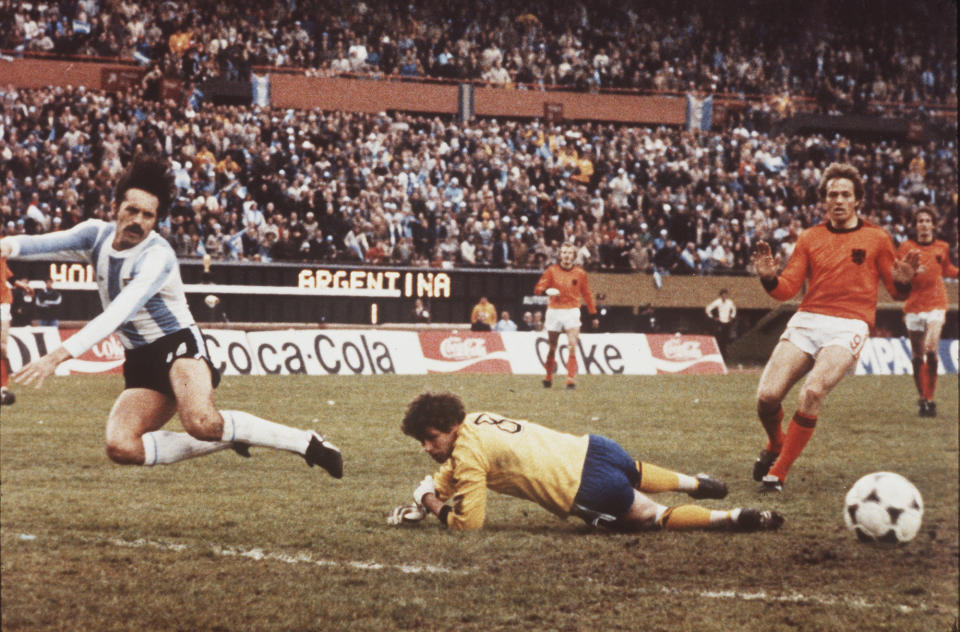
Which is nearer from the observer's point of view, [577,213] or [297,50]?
[297,50]

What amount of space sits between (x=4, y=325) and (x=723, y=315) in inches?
130

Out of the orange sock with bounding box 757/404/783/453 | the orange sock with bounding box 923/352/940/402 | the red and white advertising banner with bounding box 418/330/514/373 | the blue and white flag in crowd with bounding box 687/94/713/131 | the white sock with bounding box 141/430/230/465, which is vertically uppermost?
the blue and white flag in crowd with bounding box 687/94/713/131

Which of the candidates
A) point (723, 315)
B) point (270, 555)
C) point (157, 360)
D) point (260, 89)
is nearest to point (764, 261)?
point (723, 315)

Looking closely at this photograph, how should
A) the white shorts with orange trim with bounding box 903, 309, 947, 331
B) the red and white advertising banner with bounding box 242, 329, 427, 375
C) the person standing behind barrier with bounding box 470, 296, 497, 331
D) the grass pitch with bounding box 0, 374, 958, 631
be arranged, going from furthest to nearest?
the white shorts with orange trim with bounding box 903, 309, 947, 331 < the person standing behind barrier with bounding box 470, 296, 497, 331 < the red and white advertising banner with bounding box 242, 329, 427, 375 < the grass pitch with bounding box 0, 374, 958, 631

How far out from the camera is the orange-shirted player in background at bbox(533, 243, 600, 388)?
4215mm

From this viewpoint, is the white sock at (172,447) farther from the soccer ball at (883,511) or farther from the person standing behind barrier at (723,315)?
the soccer ball at (883,511)

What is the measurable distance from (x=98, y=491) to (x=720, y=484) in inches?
99.2

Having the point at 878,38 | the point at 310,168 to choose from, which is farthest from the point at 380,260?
the point at 878,38

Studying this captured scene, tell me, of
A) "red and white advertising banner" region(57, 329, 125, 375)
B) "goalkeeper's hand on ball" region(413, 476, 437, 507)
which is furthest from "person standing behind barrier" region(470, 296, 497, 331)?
"red and white advertising banner" region(57, 329, 125, 375)

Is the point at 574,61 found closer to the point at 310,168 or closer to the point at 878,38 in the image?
the point at 310,168

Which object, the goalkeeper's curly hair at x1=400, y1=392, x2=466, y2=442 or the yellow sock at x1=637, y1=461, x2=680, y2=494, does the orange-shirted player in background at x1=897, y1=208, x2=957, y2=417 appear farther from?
the goalkeeper's curly hair at x1=400, y1=392, x2=466, y2=442

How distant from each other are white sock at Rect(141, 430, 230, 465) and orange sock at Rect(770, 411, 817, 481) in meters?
2.50

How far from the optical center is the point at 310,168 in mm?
3895

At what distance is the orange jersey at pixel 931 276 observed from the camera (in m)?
5.35
